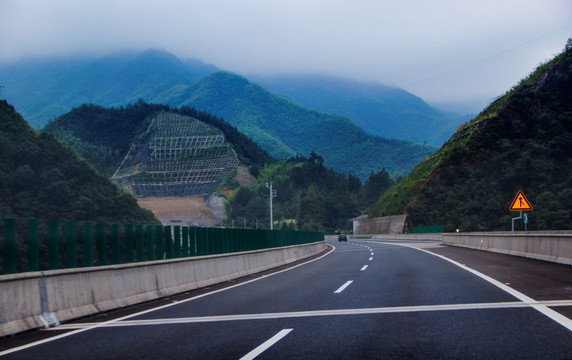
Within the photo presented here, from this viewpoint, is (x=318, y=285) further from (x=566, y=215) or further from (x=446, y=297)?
(x=566, y=215)

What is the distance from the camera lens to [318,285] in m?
15.6

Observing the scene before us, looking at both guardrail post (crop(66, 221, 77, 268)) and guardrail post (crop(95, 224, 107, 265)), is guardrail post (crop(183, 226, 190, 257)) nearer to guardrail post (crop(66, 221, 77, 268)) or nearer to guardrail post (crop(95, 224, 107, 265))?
guardrail post (crop(95, 224, 107, 265))

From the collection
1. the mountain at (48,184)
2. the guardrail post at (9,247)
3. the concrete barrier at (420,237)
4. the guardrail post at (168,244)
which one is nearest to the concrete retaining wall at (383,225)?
the concrete barrier at (420,237)

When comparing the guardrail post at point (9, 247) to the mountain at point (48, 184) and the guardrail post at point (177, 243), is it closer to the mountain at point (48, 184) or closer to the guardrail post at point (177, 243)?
the guardrail post at point (177, 243)

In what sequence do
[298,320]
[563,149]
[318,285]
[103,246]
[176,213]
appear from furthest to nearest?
[176,213]
[563,149]
[318,285]
[103,246]
[298,320]

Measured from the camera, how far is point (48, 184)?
293 feet

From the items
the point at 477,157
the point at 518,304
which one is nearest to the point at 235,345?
the point at 518,304

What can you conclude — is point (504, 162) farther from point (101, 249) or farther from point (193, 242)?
point (101, 249)

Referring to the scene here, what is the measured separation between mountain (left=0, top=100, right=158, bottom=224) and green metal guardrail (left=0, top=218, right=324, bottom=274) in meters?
65.1

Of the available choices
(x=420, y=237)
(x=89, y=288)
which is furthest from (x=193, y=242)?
(x=420, y=237)

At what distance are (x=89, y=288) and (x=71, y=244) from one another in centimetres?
111

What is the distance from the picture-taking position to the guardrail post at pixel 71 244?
38.6 ft

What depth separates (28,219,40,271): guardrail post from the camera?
10.6 m

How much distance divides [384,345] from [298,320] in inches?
101
